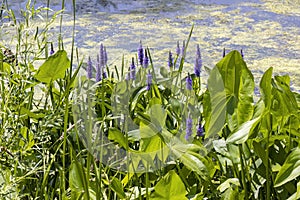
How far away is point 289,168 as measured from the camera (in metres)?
0.79

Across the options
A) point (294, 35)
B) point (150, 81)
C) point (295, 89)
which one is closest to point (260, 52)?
point (294, 35)

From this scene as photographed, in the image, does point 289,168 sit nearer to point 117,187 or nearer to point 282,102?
point 282,102

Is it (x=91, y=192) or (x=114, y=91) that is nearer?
(x=91, y=192)

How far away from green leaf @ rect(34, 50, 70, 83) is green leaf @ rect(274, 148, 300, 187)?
0.37 m

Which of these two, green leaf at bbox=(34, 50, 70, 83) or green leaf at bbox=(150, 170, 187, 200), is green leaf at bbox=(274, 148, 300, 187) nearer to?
green leaf at bbox=(150, 170, 187, 200)

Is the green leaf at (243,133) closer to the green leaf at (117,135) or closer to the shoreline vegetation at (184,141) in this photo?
the shoreline vegetation at (184,141)

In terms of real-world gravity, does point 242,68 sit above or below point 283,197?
above

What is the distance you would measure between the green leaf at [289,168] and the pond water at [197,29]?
1.17m

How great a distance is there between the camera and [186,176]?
891 mm

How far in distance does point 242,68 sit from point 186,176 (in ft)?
0.63

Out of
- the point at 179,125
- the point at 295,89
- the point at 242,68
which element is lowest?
the point at 295,89

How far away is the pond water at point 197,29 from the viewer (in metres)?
2.16

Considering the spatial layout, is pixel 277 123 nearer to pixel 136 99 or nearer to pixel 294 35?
pixel 136 99

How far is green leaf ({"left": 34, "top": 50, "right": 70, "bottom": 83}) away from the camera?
88cm
